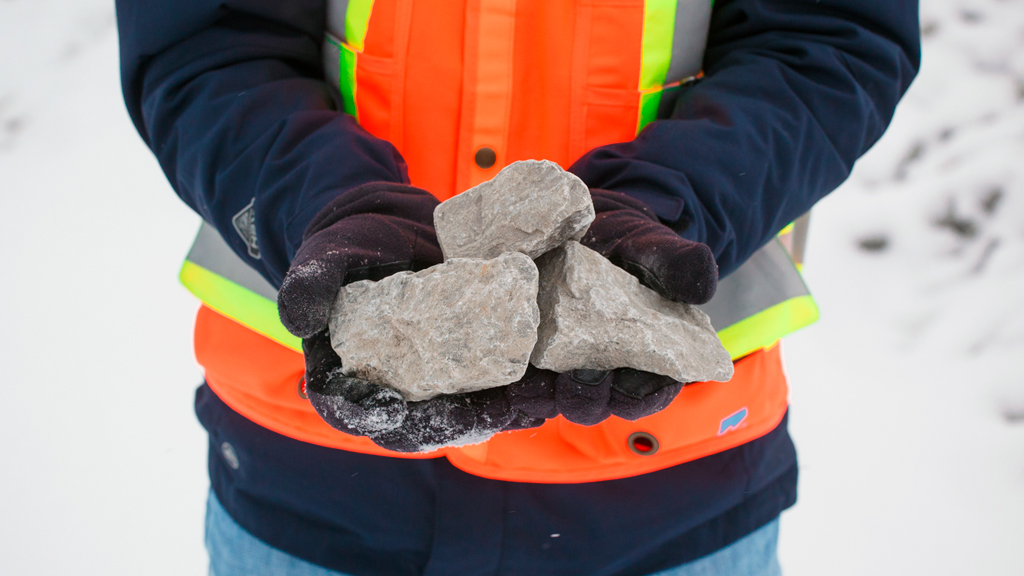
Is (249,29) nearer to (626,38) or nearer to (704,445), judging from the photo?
(626,38)

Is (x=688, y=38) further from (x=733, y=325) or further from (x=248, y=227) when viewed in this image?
(x=248, y=227)

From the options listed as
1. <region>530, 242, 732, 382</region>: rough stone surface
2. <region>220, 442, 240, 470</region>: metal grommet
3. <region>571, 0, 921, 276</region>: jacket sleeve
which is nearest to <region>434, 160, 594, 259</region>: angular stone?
<region>530, 242, 732, 382</region>: rough stone surface

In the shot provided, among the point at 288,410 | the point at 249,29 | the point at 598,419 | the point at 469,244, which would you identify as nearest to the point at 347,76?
the point at 249,29

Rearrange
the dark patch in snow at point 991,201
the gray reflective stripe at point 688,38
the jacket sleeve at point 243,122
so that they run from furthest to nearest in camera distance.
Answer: the dark patch in snow at point 991,201, the gray reflective stripe at point 688,38, the jacket sleeve at point 243,122

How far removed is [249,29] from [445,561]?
0.90 meters

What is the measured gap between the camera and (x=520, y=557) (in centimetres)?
112

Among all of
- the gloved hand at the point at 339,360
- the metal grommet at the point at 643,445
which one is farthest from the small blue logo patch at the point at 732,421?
the gloved hand at the point at 339,360

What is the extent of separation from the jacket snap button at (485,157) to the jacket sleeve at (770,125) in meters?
0.14

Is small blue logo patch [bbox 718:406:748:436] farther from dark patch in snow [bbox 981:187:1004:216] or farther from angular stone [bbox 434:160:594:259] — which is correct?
dark patch in snow [bbox 981:187:1004:216]

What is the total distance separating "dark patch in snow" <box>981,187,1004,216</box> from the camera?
2154 mm

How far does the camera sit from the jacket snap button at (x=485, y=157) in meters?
1.11

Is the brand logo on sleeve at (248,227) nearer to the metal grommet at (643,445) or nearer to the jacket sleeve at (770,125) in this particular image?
the jacket sleeve at (770,125)

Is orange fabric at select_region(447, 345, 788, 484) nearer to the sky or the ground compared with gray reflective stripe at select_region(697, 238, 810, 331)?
nearer to the ground

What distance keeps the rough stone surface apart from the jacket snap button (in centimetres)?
27
